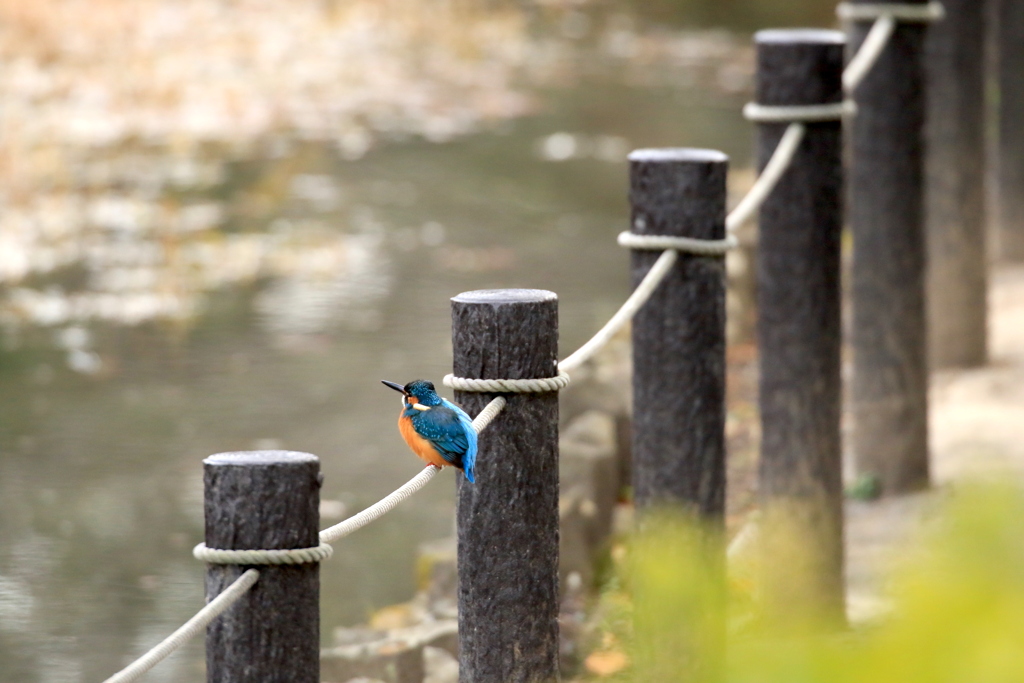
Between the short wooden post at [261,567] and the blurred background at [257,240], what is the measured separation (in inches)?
86.2

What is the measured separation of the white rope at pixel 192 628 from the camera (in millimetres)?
1728

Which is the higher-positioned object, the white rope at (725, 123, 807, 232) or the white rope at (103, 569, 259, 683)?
the white rope at (725, 123, 807, 232)

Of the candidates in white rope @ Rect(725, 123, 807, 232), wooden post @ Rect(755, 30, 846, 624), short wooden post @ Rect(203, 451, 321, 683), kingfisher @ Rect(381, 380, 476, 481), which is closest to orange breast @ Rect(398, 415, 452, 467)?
kingfisher @ Rect(381, 380, 476, 481)

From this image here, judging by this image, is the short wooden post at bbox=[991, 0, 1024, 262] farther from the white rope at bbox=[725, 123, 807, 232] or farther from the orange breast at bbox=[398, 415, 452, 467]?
the orange breast at bbox=[398, 415, 452, 467]

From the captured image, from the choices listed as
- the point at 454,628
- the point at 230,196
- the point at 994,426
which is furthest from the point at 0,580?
the point at 230,196

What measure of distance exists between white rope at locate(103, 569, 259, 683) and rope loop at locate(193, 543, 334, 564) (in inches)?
0.8

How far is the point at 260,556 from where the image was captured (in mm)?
1833

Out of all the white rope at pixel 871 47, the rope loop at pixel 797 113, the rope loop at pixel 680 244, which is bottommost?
the rope loop at pixel 680 244

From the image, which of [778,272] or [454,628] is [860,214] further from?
[454,628]

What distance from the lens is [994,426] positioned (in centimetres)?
496

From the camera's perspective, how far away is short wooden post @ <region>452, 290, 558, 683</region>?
88.0 inches

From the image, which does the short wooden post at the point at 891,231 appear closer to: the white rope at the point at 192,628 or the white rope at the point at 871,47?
the white rope at the point at 871,47

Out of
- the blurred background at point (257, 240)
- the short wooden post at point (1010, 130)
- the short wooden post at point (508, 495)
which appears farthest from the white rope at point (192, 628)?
the short wooden post at point (1010, 130)

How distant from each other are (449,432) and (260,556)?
375 millimetres
